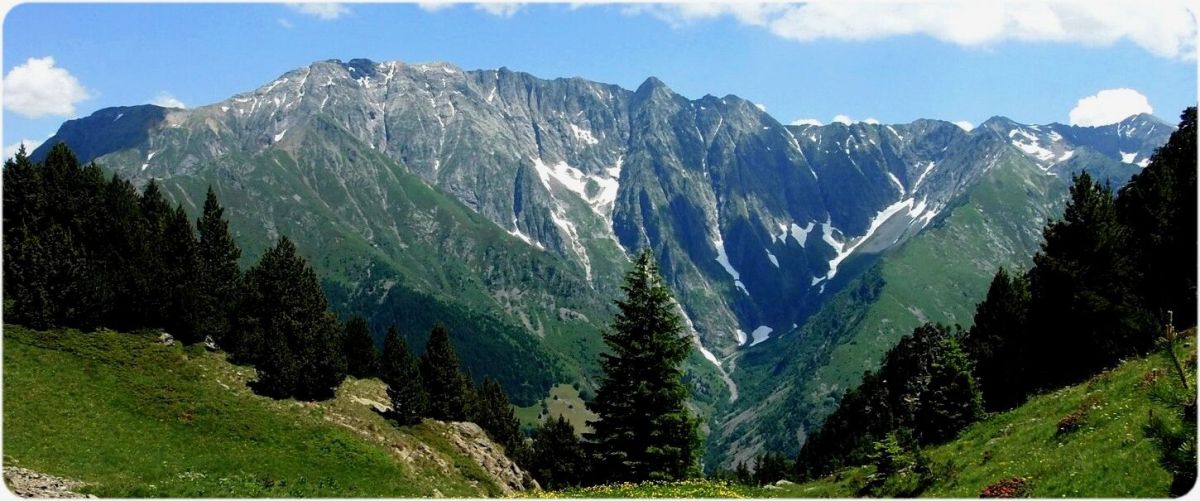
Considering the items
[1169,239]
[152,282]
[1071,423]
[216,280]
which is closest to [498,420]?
[216,280]

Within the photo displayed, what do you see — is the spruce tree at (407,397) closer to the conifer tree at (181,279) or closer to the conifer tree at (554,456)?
the conifer tree at (181,279)

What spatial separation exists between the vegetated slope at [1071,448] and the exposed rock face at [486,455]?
139ft

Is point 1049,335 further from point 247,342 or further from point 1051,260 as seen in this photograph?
point 247,342

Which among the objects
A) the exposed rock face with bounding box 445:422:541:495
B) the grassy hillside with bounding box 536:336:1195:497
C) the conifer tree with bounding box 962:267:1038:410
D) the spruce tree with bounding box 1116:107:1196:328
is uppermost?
the spruce tree with bounding box 1116:107:1196:328

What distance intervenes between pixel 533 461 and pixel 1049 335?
8308 cm

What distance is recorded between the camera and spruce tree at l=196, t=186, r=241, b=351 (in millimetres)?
67875

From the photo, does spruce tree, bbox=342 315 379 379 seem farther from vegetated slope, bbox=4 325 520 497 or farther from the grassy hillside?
the grassy hillside

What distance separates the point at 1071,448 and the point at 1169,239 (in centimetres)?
3260

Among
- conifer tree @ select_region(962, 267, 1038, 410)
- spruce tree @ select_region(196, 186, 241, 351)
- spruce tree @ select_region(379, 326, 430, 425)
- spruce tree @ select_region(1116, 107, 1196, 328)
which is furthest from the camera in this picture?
spruce tree @ select_region(379, 326, 430, 425)

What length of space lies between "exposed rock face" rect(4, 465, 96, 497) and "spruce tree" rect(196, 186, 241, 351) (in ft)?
104

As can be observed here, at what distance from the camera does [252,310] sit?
237 feet

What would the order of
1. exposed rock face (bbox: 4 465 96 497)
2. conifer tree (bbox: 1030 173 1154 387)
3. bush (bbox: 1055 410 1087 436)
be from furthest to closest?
1. conifer tree (bbox: 1030 173 1154 387)
2. exposed rock face (bbox: 4 465 96 497)
3. bush (bbox: 1055 410 1087 436)

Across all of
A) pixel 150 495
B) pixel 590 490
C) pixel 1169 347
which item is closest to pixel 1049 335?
pixel 590 490

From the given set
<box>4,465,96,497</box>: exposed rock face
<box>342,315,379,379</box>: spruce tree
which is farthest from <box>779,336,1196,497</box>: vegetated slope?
<box>342,315,379,379</box>: spruce tree
